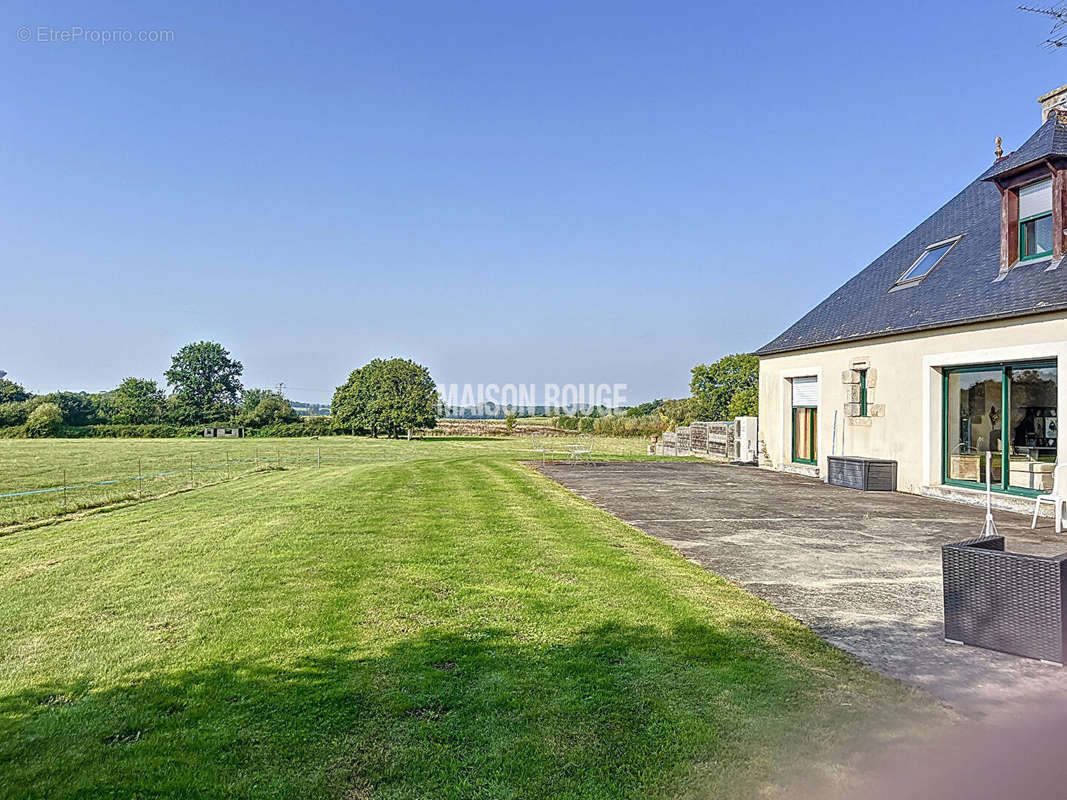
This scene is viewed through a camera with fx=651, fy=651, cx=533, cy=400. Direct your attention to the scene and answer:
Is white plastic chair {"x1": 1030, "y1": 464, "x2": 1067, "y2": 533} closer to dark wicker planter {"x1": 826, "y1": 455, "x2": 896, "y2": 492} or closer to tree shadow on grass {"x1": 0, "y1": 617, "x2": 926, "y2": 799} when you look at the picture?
dark wicker planter {"x1": 826, "y1": 455, "x2": 896, "y2": 492}

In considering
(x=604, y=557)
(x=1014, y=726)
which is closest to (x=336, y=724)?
(x=1014, y=726)

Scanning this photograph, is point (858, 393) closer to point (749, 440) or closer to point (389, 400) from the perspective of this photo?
point (749, 440)

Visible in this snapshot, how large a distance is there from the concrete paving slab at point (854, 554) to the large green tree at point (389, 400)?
160 feet

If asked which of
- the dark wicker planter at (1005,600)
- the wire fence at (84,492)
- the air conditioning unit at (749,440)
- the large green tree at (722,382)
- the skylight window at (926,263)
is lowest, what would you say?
the wire fence at (84,492)

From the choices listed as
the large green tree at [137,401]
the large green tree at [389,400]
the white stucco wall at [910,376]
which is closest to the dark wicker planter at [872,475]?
the white stucco wall at [910,376]

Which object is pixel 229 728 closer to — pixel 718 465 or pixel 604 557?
pixel 604 557

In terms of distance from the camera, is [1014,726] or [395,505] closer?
[1014,726]

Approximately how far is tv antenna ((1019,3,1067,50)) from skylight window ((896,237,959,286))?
3.84 metres

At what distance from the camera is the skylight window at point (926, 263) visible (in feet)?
45.1

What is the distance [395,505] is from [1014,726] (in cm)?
829

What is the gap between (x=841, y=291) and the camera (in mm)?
16766

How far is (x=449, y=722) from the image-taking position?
128 inches

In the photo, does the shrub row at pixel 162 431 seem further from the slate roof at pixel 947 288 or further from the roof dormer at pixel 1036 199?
the roof dormer at pixel 1036 199

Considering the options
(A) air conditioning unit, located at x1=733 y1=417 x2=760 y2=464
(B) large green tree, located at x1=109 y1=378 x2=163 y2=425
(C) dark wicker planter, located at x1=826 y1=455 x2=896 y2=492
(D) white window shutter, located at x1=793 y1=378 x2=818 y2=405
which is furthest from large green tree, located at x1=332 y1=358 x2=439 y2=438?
(C) dark wicker planter, located at x1=826 y1=455 x2=896 y2=492
